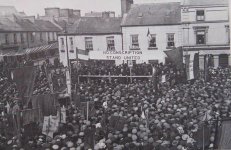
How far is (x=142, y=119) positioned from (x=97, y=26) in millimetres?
16595

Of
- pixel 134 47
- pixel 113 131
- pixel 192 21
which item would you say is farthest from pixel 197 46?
pixel 113 131

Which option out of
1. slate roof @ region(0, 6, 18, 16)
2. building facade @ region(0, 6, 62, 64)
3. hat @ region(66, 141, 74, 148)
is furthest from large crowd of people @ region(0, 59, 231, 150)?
slate roof @ region(0, 6, 18, 16)

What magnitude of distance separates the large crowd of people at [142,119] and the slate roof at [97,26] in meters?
10.1

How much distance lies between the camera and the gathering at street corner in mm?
10570

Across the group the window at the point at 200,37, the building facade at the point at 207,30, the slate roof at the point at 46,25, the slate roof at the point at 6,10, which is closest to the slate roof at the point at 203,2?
the building facade at the point at 207,30

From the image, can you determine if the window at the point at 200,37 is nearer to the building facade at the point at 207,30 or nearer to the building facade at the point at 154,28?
the building facade at the point at 207,30

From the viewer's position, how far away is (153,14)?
2588cm

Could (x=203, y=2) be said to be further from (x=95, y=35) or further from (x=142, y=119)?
(x=142, y=119)

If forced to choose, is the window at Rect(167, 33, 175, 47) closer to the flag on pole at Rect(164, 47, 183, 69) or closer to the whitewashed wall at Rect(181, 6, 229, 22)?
the whitewashed wall at Rect(181, 6, 229, 22)

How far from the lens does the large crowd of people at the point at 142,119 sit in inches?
402

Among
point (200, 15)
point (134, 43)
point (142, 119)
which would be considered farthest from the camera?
point (134, 43)

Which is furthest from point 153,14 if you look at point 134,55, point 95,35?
point 134,55

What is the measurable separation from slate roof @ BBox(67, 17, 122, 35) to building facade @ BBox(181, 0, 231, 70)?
5.46m

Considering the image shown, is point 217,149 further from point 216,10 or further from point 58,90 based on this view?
point 216,10
